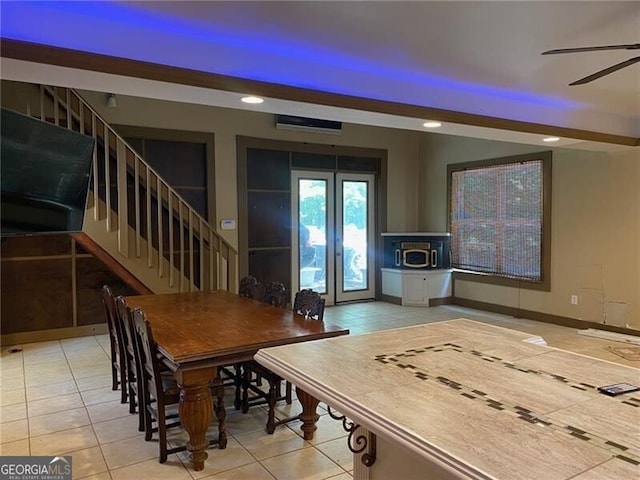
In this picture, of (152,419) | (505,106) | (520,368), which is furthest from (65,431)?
(505,106)

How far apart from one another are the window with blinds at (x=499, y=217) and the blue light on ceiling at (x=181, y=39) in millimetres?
3370

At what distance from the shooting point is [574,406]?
127 cm

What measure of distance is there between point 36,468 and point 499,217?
634 centimetres

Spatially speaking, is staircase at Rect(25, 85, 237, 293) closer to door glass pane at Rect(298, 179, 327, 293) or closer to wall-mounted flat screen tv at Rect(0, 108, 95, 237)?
door glass pane at Rect(298, 179, 327, 293)

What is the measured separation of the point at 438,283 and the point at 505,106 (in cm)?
377

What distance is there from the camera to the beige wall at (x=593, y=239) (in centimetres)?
561

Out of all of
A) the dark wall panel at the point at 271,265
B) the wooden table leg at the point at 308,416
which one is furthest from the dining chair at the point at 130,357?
the dark wall panel at the point at 271,265

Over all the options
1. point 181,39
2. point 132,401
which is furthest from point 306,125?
point 132,401

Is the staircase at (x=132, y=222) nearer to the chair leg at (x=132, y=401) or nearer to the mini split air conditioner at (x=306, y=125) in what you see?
the chair leg at (x=132, y=401)

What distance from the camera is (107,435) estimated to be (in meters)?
3.05

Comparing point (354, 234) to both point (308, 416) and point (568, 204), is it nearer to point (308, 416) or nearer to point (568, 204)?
point (568, 204)

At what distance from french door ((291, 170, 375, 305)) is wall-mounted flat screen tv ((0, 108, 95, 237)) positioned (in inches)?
170

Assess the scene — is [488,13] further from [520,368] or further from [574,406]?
[574,406]

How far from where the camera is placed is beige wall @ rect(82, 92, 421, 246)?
597cm
